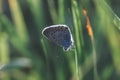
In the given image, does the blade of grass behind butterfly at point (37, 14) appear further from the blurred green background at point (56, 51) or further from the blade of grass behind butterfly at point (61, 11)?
the blade of grass behind butterfly at point (61, 11)

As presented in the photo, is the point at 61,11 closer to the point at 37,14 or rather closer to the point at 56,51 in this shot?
the point at 56,51

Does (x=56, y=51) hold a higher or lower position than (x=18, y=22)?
lower

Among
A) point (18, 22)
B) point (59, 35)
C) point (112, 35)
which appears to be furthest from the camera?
point (18, 22)

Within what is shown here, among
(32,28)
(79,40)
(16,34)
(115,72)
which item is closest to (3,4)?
(32,28)

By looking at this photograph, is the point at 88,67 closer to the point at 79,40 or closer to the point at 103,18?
the point at 103,18

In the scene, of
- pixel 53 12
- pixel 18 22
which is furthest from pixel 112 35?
pixel 18 22

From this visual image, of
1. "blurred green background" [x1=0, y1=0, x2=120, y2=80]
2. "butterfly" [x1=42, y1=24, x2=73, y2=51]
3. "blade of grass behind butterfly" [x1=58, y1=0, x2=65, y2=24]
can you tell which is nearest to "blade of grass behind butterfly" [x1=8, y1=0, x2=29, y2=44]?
"blurred green background" [x1=0, y1=0, x2=120, y2=80]

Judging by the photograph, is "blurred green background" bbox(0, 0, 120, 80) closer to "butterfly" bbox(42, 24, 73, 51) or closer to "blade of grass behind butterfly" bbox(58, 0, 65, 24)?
"blade of grass behind butterfly" bbox(58, 0, 65, 24)

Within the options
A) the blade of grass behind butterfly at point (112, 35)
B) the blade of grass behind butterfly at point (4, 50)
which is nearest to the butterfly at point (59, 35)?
the blade of grass behind butterfly at point (112, 35)
